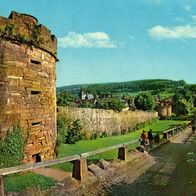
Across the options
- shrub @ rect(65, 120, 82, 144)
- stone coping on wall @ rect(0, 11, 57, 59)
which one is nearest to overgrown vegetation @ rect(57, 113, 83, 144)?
shrub @ rect(65, 120, 82, 144)

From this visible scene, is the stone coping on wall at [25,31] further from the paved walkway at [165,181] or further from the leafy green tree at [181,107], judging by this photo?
the leafy green tree at [181,107]

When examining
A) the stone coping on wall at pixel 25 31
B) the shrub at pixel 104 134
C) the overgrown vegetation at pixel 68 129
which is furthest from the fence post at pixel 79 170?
the shrub at pixel 104 134

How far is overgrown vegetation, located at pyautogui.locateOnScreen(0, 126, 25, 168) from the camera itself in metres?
13.2

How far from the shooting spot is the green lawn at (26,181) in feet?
39.7

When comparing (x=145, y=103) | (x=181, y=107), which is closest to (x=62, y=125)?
(x=145, y=103)

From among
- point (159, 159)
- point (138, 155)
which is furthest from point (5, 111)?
point (159, 159)

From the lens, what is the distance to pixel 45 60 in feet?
52.0

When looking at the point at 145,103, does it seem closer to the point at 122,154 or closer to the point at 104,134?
the point at 104,134

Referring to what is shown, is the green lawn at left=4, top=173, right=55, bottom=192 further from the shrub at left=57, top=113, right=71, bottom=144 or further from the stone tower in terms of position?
the shrub at left=57, top=113, right=71, bottom=144

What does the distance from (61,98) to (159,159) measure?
2126 centimetres

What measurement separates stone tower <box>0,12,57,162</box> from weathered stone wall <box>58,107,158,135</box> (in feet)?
33.7

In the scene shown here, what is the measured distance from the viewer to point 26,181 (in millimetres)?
13078

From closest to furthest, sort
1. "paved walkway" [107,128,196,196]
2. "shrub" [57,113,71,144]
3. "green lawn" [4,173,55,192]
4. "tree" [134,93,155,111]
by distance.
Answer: "paved walkway" [107,128,196,196]
"green lawn" [4,173,55,192]
"shrub" [57,113,71,144]
"tree" [134,93,155,111]

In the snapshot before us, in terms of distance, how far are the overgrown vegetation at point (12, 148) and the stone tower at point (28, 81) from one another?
0.84ft
